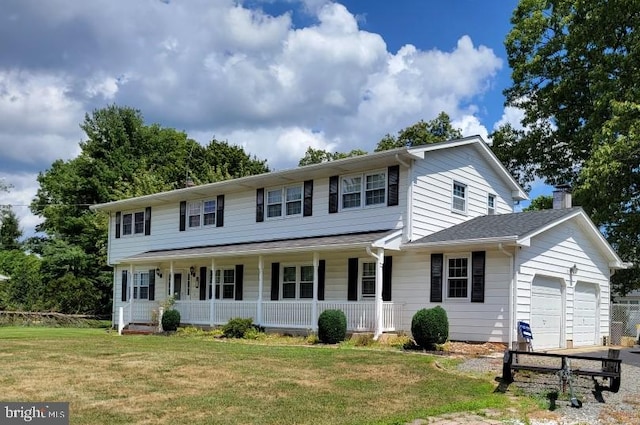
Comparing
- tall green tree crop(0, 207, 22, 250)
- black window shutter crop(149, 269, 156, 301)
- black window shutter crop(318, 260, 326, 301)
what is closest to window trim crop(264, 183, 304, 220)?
black window shutter crop(318, 260, 326, 301)

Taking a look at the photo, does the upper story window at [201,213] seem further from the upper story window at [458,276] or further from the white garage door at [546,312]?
the white garage door at [546,312]

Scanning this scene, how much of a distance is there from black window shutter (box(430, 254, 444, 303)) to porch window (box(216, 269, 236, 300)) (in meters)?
8.67

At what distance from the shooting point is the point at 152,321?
26109mm

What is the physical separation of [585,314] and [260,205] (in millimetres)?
11930

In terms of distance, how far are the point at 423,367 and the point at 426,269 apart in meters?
6.73

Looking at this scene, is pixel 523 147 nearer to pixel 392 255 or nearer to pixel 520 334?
pixel 392 255

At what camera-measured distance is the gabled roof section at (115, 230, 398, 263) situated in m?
19.3

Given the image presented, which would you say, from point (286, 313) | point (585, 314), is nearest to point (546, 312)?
point (585, 314)

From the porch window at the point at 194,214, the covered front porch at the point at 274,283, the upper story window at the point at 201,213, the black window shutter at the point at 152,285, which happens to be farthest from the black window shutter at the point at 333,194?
the black window shutter at the point at 152,285

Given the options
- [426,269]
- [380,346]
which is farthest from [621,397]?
[426,269]

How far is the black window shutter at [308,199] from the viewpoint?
2250cm

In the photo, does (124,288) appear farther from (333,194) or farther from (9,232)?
(9,232)

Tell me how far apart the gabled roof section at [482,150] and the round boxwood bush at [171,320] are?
10832mm

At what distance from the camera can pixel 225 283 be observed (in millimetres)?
25344
